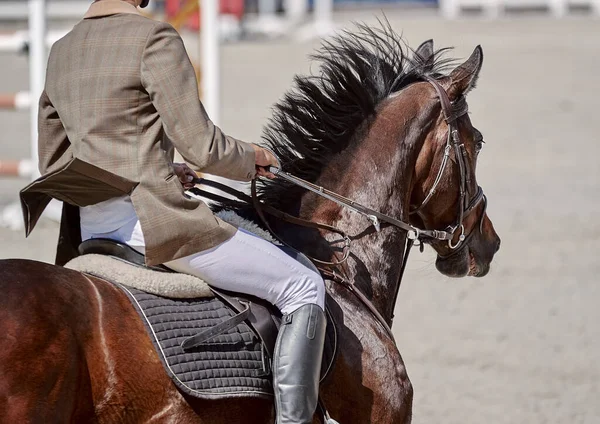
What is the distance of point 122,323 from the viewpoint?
2.69m

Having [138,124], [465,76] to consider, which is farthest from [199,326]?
[465,76]

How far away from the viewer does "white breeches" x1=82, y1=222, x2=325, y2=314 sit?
2.88m

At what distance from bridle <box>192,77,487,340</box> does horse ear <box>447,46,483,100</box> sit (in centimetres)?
3

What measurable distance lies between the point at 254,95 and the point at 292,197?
1366cm

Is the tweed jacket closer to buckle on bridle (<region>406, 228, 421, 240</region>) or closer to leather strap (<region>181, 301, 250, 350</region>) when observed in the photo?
leather strap (<region>181, 301, 250, 350</region>)

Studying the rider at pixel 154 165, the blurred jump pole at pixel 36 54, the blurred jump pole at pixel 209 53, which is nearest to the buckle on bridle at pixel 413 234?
the rider at pixel 154 165

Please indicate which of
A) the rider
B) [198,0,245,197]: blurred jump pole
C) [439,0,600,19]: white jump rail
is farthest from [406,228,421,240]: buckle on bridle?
[439,0,600,19]: white jump rail

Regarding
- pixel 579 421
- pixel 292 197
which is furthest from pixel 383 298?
pixel 579 421

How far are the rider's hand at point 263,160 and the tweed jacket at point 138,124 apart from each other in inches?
7.8

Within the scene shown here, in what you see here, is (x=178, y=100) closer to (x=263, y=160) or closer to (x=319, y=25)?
(x=263, y=160)

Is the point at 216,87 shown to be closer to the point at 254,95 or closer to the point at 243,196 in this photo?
the point at 243,196

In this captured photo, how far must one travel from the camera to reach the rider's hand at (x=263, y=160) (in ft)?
10.0

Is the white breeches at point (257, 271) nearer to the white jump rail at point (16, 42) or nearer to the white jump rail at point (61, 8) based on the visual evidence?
the white jump rail at point (16, 42)

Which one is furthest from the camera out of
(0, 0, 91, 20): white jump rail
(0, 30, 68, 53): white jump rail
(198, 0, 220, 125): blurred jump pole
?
(0, 0, 91, 20): white jump rail
